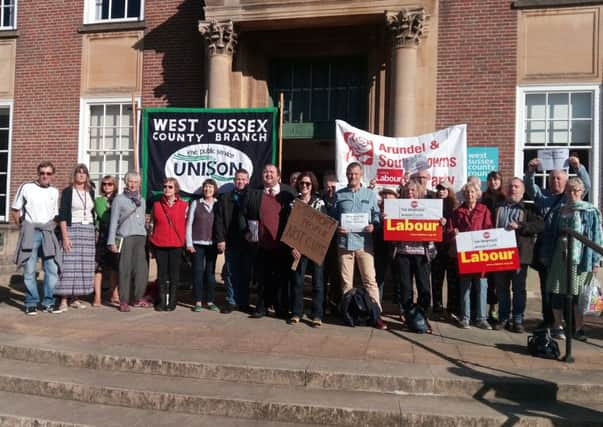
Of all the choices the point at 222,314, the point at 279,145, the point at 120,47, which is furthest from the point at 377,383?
the point at 120,47

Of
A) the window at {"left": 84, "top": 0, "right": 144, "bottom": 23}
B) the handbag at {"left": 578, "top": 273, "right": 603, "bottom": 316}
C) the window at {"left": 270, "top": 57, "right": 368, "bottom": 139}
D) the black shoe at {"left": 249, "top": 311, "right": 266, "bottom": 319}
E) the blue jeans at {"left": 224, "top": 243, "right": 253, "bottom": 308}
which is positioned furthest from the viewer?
the window at {"left": 84, "top": 0, "right": 144, "bottom": 23}

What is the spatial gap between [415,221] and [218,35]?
6.10 m

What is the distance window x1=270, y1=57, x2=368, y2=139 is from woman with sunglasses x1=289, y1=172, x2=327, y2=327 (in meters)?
4.71

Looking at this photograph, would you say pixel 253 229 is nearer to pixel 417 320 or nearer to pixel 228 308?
pixel 228 308

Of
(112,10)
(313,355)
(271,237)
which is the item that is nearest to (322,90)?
(112,10)

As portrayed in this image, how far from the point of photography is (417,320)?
20.4 ft

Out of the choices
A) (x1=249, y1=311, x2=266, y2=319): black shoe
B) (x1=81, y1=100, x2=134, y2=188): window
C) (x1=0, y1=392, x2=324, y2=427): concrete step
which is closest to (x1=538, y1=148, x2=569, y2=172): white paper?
(x1=249, y1=311, x2=266, y2=319): black shoe

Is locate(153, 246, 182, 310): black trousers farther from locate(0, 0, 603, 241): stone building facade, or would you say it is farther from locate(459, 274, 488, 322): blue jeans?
locate(459, 274, 488, 322): blue jeans

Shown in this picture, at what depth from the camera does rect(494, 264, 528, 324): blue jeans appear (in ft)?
21.2

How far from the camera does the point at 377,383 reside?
4.55 m

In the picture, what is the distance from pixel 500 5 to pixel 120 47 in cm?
811

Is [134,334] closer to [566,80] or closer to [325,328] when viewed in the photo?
[325,328]

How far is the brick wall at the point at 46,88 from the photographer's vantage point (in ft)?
39.4

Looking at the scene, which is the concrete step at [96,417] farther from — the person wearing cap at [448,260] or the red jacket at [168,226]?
the person wearing cap at [448,260]
